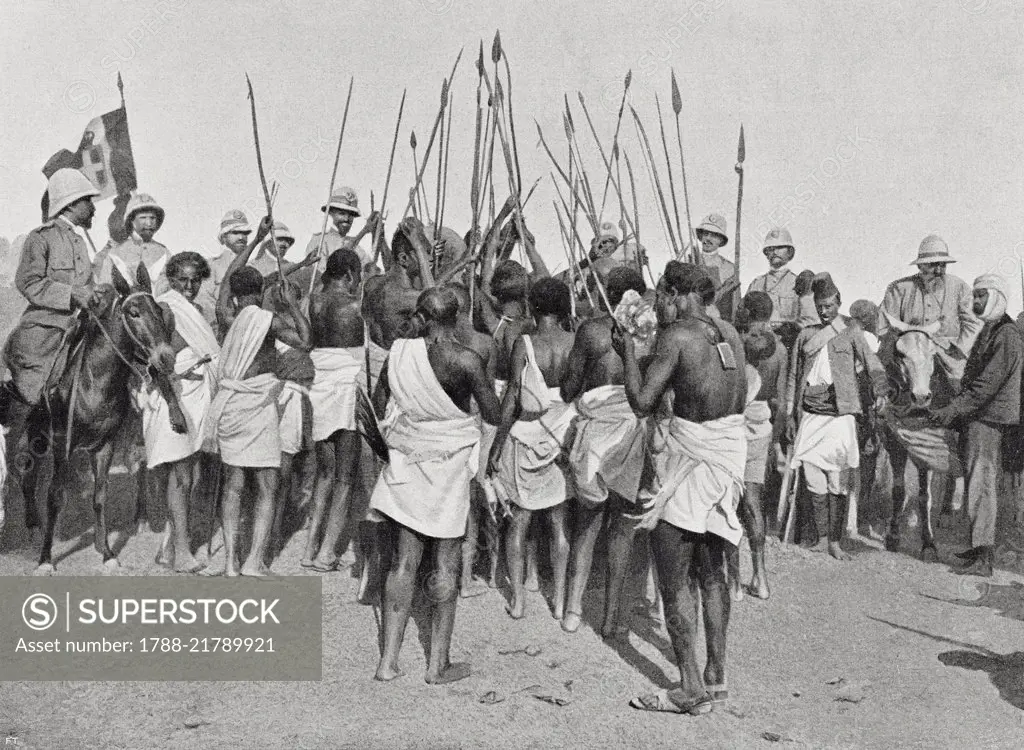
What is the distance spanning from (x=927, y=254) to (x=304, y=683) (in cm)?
640

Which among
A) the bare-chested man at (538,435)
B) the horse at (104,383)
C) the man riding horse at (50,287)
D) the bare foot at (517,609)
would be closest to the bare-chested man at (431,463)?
the bare-chested man at (538,435)

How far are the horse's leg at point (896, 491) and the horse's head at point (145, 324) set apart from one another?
18.8 ft

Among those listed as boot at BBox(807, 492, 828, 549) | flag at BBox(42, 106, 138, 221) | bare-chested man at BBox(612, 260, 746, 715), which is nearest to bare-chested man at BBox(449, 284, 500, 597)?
bare-chested man at BBox(612, 260, 746, 715)

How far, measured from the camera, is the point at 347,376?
23.2ft

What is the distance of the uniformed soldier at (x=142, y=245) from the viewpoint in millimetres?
8523

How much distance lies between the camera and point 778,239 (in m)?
9.40

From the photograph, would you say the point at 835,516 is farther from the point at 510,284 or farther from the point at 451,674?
the point at 451,674

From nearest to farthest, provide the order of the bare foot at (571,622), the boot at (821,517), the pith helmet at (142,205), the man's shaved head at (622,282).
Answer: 1. the bare foot at (571,622)
2. the man's shaved head at (622,282)
3. the boot at (821,517)
4. the pith helmet at (142,205)

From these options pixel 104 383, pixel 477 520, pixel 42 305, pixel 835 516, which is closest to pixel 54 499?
pixel 104 383

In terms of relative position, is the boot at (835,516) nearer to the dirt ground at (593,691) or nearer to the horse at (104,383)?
the dirt ground at (593,691)

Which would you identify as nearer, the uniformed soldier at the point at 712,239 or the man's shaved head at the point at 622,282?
the man's shaved head at the point at 622,282

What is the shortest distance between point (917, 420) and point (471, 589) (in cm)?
422

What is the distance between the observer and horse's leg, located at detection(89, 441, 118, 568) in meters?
7.06

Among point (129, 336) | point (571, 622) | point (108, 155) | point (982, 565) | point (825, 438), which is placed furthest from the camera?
point (108, 155)
